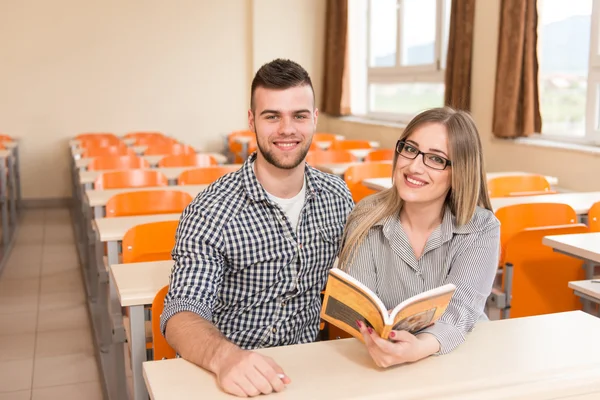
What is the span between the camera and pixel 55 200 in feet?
26.5

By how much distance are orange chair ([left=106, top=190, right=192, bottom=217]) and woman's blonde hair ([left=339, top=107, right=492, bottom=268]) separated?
170cm

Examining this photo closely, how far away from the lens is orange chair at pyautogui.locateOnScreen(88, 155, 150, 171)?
5.08 meters

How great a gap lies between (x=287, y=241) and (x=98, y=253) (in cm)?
182

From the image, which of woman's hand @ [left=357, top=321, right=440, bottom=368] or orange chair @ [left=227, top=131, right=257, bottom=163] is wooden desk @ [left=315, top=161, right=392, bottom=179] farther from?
woman's hand @ [left=357, top=321, right=440, bottom=368]

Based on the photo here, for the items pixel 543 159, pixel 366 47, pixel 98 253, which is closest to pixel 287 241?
pixel 98 253

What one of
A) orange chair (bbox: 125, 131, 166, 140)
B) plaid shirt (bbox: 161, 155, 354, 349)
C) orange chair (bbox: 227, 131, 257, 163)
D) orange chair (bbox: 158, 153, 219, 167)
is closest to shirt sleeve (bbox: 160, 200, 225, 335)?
plaid shirt (bbox: 161, 155, 354, 349)

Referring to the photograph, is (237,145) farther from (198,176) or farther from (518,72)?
(518,72)

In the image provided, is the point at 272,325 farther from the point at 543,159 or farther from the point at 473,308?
the point at 543,159

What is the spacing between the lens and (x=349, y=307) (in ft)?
4.66

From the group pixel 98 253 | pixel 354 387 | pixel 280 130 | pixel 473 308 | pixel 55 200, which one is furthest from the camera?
pixel 55 200

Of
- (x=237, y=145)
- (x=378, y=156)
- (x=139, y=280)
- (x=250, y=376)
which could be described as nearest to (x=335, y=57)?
(x=237, y=145)

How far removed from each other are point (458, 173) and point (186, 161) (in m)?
3.75

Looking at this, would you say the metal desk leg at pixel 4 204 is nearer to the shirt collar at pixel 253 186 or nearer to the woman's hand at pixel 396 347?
the shirt collar at pixel 253 186

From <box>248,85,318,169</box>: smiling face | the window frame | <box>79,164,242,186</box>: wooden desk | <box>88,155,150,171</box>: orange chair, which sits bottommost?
<box>79,164,242,186</box>: wooden desk
